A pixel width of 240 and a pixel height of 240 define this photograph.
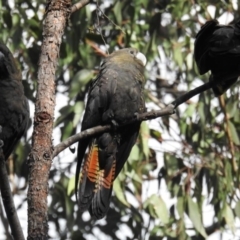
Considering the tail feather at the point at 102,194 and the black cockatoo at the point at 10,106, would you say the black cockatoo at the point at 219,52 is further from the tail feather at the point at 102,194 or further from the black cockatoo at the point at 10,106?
the black cockatoo at the point at 10,106

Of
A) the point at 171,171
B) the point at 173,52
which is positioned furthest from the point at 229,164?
the point at 173,52

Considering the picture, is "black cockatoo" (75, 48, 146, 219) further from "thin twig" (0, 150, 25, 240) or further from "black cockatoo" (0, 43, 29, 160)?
"thin twig" (0, 150, 25, 240)

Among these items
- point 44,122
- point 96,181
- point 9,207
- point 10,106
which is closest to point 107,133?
point 96,181

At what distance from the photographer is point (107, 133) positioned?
10.5 ft

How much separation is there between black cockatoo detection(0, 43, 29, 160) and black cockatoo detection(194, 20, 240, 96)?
3.11ft

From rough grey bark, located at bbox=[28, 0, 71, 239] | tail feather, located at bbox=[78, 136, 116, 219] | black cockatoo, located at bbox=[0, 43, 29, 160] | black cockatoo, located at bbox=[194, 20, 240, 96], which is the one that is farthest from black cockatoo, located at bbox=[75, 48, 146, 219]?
rough grey bark, located at bbox=[28, 0, 71, 239]

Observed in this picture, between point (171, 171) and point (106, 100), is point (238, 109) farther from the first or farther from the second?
point (106, 100)

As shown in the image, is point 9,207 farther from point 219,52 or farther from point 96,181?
point 96,181

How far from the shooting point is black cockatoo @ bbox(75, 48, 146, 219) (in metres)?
3.04

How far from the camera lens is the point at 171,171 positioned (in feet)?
14.3

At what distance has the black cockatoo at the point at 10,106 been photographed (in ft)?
10.5

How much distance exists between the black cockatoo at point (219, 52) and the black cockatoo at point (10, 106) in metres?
0.95

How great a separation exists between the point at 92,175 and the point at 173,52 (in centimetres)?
172

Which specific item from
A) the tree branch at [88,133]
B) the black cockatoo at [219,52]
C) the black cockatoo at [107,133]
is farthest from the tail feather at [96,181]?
the black cockatoo at [219,52]
